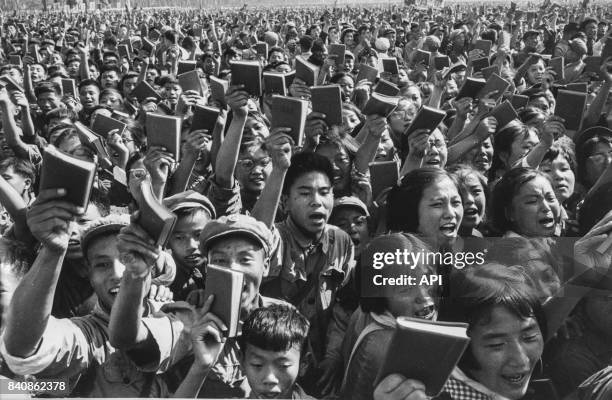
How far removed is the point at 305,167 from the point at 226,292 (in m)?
1.30

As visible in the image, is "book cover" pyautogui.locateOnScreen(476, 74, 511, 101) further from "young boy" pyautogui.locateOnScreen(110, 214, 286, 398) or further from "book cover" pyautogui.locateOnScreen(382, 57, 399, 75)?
"young boy" pyautogui.locateOnScreen(110, 214, 286, 398)

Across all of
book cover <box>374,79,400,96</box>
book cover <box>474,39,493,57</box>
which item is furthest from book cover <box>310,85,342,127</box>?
book cover <box>474,39,493,57</box>

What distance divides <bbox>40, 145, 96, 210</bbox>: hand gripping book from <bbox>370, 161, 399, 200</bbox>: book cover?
1.86 metres

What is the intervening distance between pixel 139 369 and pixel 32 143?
352cm

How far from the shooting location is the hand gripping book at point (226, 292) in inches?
66.9

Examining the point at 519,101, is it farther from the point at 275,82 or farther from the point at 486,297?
the point at 486,297

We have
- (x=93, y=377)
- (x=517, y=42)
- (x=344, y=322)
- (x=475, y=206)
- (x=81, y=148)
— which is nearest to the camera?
(x=93, y=377)

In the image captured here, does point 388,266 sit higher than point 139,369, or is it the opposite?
point 388,266

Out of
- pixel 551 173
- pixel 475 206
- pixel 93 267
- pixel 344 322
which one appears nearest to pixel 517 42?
pixel 551 173

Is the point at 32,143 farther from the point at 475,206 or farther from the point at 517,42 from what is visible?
the point at 517,42

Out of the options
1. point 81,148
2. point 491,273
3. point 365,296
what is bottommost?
point 81,148

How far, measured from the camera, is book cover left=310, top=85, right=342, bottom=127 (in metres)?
3.63

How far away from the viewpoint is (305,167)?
2.93 m

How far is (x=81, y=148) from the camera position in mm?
3916
